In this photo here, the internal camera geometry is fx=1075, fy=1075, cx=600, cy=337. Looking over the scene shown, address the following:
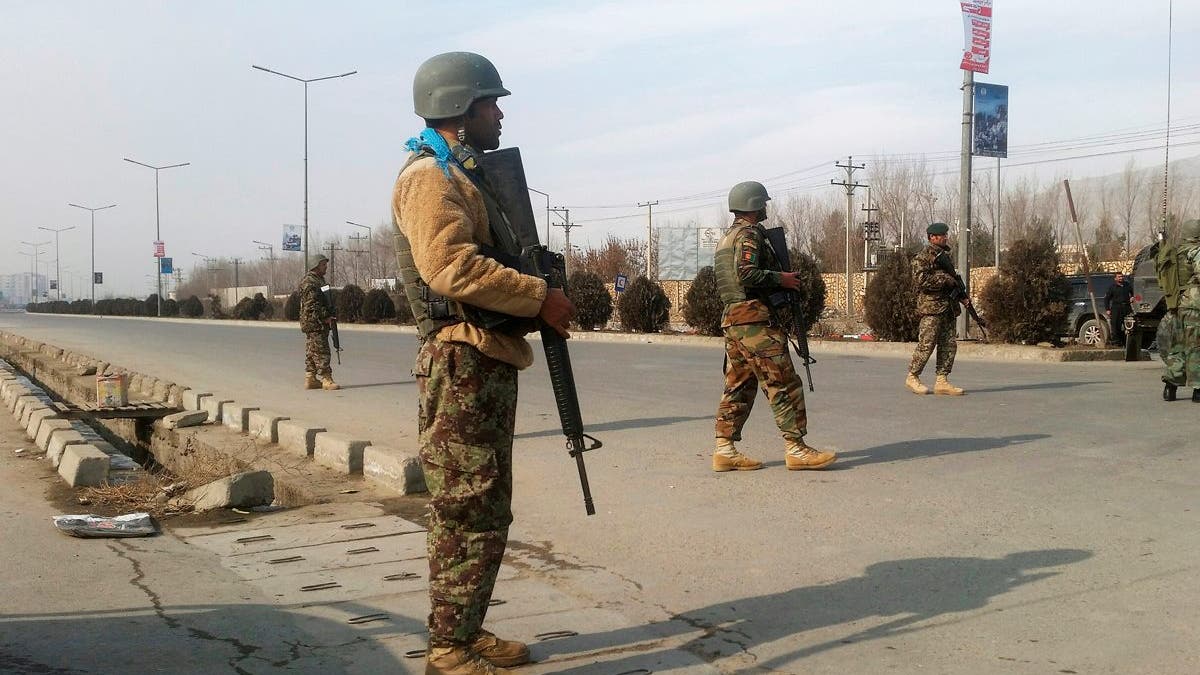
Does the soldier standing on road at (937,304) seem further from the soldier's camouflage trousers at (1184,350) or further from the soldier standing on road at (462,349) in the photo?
the soldier standing on road at (462,349)

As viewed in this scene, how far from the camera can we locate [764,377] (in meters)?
6.72

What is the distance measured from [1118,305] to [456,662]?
1850 cm

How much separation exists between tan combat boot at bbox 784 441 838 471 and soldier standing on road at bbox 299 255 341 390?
8534mm

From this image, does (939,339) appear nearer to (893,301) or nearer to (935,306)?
(935,306)

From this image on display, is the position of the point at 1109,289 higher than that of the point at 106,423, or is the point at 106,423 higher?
the point at 1109,289

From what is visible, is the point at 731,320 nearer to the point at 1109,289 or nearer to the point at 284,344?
the point at 1109,289

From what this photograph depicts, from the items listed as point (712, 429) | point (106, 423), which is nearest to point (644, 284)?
point (106, 423)

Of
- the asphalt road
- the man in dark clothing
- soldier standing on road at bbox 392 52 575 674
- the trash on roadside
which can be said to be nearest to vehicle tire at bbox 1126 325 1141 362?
the man in dark clothing

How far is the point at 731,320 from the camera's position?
6879 millimetres

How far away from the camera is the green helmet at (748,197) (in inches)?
272

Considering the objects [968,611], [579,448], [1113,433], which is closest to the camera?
[579,448]

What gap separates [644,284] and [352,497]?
21.6 meters

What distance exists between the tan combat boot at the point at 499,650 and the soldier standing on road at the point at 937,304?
8.16 meters

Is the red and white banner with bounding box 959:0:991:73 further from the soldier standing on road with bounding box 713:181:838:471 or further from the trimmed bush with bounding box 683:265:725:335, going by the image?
the soldier standing on road with bounding box 713:181:838:471
